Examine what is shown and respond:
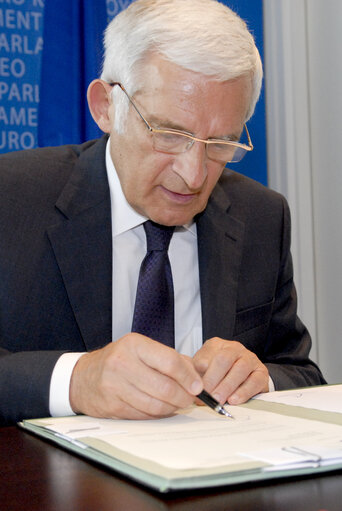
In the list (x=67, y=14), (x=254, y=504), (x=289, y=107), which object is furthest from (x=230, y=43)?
(x=289, y=107)

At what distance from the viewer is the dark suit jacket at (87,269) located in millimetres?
1580

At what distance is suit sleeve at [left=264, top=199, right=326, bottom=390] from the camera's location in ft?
5.42

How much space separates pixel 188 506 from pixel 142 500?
48mm

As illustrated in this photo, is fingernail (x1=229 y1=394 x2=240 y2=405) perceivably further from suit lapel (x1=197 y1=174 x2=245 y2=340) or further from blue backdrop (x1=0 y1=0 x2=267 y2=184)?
blue backdrop (x1=0 y1=0 x2=267 y2=184)

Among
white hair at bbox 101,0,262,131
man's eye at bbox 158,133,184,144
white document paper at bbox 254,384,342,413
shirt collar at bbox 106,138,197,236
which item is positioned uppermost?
white hair at bbox 101,0,262,131

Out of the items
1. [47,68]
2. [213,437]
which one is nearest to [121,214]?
[213,437]

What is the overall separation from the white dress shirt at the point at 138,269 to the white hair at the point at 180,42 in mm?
219

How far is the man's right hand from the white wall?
2153mm

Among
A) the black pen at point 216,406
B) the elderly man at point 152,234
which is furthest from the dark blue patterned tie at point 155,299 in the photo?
the black pen at point 216,406

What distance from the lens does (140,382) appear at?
3.43ft

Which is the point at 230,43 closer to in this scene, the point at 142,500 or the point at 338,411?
the point at 338,411

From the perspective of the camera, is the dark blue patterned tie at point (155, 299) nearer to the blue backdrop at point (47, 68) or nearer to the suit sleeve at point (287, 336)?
the suit sleeve at point (287, 336)

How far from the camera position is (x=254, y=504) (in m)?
0.67

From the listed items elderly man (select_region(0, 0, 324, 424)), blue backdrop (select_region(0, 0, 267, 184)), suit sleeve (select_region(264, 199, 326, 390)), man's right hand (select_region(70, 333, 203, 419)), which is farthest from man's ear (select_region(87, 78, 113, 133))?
blue backdrop (select_region(0, 0, 267, 184))
